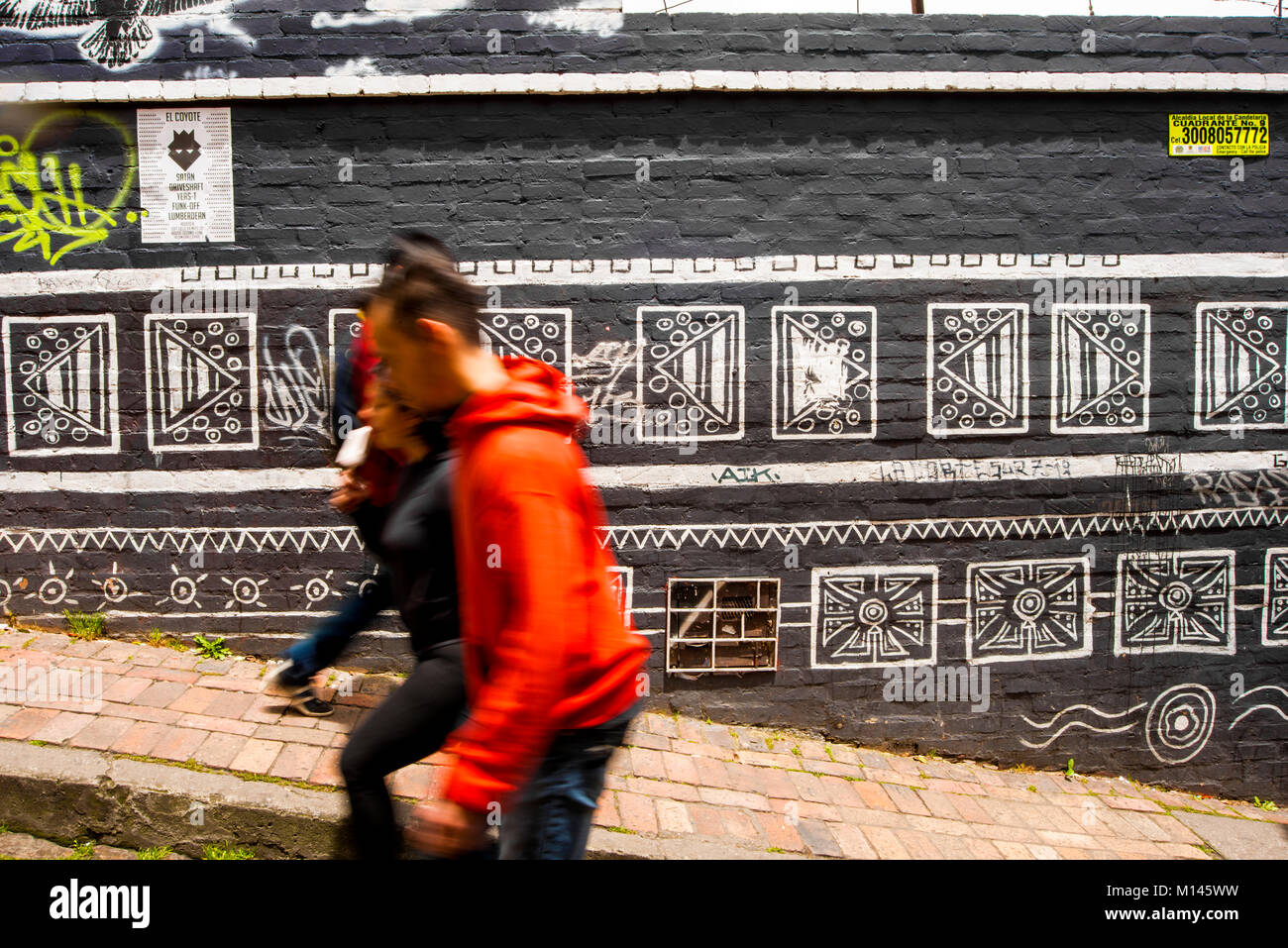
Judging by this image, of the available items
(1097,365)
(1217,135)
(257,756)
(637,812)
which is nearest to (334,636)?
(257,756)

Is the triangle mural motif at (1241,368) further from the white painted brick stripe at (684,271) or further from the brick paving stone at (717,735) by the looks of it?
the brick paving stone at (717,735)

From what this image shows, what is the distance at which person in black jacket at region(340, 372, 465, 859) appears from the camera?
6.91 feet

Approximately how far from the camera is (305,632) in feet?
14.7

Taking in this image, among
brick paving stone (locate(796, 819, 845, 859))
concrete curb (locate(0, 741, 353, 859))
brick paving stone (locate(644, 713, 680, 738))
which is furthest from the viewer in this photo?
brick paving stone (locate(644, 713, 680, 738))

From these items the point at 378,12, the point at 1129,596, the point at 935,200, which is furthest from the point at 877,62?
the point at 1129,596

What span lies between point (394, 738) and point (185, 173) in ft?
12.0

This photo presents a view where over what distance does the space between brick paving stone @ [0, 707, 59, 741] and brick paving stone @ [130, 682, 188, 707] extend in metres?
0.33

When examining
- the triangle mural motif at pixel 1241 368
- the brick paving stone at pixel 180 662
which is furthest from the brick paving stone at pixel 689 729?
the triangle mural motif at pixel 1241 368

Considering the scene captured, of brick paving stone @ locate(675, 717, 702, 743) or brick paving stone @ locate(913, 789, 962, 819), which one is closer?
brick paving stone @ locate(913, 789, 962, 819)

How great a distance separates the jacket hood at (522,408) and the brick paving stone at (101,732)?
2.65 meters

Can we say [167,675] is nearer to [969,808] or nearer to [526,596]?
[526,596]

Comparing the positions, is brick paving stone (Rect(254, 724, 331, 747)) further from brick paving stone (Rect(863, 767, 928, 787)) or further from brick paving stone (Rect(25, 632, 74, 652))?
brick paving stone (Rect(863, 767, 928, 787))

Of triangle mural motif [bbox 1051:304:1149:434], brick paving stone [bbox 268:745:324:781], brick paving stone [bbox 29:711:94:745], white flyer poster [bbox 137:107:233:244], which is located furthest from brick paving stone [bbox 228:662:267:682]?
triangle mural motif [bbox 1051:304:1149:434]
